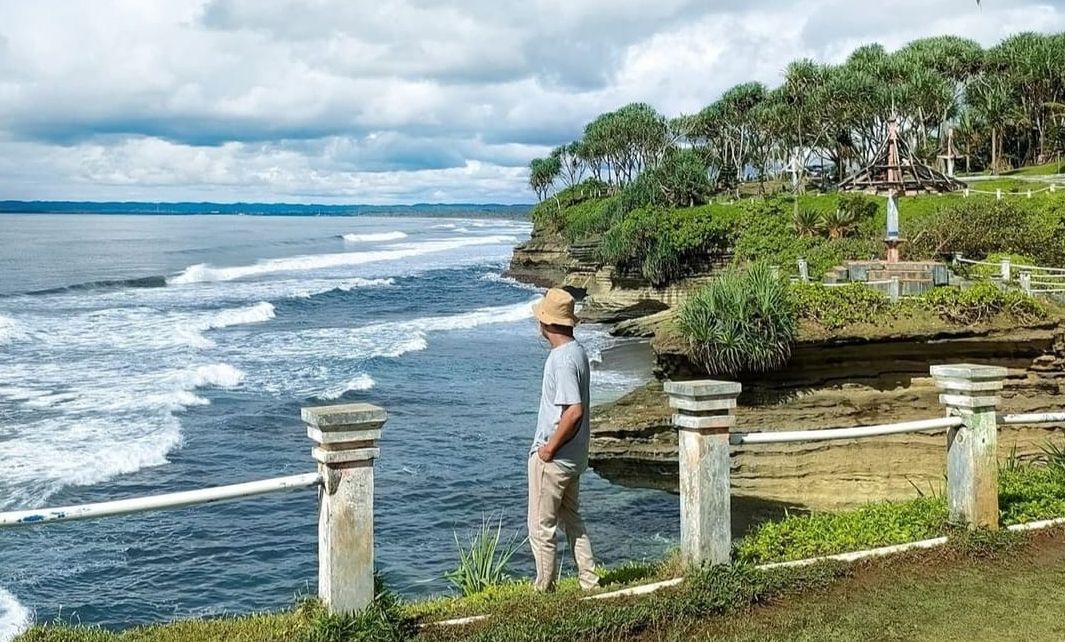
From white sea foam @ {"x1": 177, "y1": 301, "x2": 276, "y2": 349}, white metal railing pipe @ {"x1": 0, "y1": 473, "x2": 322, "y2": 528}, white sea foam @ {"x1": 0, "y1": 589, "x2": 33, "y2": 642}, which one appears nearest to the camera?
white metal railing pipe @ {"x1": 0, "y1": 473, "x2": 322, "y2": 528}

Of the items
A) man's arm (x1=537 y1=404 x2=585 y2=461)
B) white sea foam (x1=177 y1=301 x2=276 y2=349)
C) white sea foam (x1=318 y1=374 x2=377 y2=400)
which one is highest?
man's arm (x1=537 y1=404 x2=585 y2=461)

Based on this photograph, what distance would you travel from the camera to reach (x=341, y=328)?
35375 mm

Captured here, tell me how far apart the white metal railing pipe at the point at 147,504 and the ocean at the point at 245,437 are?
14.0 ft

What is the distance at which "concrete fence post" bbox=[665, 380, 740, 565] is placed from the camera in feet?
21.0

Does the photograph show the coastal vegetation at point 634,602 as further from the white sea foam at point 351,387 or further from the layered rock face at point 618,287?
the layered rock face at point 618,287

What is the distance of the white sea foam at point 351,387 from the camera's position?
2172 centimetres

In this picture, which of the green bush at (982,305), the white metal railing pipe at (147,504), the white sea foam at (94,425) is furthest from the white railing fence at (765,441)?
the white sea foam at (94,425)

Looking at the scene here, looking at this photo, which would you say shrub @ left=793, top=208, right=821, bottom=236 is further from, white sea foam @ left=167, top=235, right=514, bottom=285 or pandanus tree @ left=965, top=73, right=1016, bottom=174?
white sea foam @ left=167, top=235, right=514, bottom=285

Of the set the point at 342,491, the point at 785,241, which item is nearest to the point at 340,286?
the point at 785,241

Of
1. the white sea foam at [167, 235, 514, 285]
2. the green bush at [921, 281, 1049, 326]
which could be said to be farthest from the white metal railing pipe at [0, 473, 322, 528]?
the white sea foam at [167, 235, 514, 285]

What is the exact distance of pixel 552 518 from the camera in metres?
6.27

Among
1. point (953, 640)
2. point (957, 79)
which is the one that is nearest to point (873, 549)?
point (953, 640)

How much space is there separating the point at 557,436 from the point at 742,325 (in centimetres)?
876

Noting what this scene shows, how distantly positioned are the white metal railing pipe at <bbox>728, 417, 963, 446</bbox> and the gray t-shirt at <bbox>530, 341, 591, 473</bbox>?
120 cm
